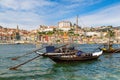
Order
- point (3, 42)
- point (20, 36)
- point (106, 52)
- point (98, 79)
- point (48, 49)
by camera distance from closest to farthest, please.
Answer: point (98, 79) < point (48, 49) < point (106, 52) < point (3, 42) < point (20, 36)

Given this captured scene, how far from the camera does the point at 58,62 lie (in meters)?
31.5

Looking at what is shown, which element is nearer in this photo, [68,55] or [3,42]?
[68,55]

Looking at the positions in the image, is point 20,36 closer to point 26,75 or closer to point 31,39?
point 31,39

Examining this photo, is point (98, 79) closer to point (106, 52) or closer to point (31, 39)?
point (106, 52)

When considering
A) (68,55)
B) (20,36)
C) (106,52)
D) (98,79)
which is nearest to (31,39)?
(20,36)

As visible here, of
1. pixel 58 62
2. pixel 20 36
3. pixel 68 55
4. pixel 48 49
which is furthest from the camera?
pixel 20 36

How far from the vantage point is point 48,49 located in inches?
1535

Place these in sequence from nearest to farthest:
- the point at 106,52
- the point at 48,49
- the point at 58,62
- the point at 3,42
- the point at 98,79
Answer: the point at 98,79, the point at 58,62, the point at 48,49, the point at 106,52, the point at 3,42

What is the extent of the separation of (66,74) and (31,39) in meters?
167

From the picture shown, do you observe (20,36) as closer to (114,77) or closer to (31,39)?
(31,39)

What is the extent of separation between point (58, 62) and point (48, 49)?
25.4ft

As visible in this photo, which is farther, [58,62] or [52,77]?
[58,62]

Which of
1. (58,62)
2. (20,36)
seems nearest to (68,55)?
(58,62)

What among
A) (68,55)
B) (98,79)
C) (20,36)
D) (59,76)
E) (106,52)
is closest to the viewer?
(98,79)
